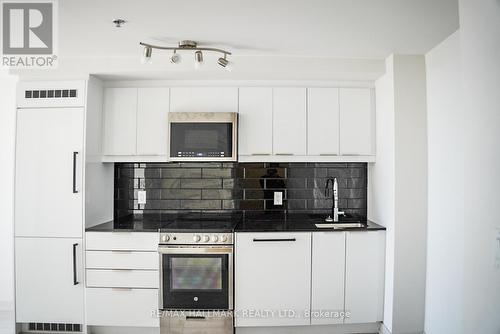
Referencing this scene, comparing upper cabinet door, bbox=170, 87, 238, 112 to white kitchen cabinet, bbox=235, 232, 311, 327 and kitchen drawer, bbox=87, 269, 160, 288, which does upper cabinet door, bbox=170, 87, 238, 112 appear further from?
kitchen drawer, bbox=87, 269, 160, 288

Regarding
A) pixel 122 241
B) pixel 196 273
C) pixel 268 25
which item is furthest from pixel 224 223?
pixel 268 25

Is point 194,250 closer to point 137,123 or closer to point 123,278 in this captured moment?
point 123,278

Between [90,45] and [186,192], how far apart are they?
165cm

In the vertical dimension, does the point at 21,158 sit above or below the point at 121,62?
below

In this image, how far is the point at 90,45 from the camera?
2459mm

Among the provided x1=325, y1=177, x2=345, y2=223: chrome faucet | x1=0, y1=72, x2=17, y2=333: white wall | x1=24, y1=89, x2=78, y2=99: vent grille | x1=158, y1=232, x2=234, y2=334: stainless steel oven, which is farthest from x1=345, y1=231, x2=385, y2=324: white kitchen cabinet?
x1=0, y1=72, x2=17, y2=333: white wall

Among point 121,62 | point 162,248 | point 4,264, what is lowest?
point 4,264

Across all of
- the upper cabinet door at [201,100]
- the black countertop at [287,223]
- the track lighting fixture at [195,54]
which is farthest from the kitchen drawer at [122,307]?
the track lighting fixture at [195,54]

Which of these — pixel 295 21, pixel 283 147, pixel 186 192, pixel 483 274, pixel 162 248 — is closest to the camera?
pixel 483 274

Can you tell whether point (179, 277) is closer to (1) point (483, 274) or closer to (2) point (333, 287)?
(2) point (333, 287)

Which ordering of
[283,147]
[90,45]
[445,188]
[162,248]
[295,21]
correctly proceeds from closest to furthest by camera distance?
[295,21]
[445,188]
[90,45]
[162,248]
[283,147]

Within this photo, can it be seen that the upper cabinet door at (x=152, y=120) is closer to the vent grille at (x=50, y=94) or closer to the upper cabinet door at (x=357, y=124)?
the vent grille at (x=50, y=94)

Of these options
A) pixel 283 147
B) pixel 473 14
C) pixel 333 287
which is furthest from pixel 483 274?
pixel 283 147

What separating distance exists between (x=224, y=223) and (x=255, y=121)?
42.3 inches
